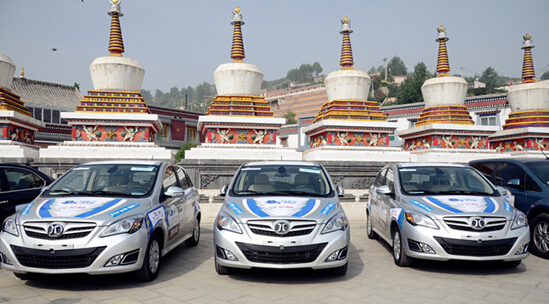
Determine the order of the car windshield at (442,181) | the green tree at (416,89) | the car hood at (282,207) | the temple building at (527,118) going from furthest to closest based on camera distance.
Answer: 1. the green tree at (416,89)
2. the temple building at (527,118)
3. the car windshield at (442,181)
4. the car hood at (282,207)

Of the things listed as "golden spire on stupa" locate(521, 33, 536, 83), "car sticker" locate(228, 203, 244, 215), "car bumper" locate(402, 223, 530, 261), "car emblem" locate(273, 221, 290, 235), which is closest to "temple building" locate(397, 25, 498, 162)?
"golden spire on stupa" locate(521, 33, 536, 83)

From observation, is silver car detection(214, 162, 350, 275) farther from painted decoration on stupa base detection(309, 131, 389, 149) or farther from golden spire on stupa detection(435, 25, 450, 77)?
golden spire on stupa detection(435, 25, 450, 77)

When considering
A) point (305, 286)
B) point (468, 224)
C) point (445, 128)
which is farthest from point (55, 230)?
point (445, 128)

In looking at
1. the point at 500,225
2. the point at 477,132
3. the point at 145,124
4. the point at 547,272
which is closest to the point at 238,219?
the point at 500,225

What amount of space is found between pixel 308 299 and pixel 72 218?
109 inches

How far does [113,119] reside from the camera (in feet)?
40.6

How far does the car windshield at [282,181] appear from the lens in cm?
578

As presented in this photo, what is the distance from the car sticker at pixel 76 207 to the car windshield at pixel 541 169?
6.70m

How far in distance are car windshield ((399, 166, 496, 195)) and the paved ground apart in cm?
109

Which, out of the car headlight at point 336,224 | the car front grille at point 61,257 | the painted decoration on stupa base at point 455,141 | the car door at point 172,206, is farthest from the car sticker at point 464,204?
the painted decoration on stupa base at point 455,141

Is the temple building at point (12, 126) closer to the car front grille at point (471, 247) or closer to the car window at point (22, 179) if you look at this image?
the car window at point (22, 179)

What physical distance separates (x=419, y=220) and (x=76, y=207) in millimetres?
4355

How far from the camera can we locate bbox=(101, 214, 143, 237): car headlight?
457cm

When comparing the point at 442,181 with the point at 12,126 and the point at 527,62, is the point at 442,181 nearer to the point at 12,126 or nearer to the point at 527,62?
the point at 12,126
